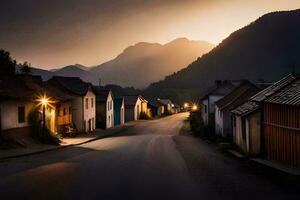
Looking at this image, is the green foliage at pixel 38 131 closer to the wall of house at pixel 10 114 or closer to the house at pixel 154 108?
the wall of house at pixel 10 114

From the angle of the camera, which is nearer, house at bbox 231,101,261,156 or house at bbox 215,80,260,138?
house at bbox 231,101,261,156

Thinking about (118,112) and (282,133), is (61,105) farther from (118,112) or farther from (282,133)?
(118,112)

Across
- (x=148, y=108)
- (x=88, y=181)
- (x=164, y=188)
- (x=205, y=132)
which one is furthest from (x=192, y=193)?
(x=148, y=108)

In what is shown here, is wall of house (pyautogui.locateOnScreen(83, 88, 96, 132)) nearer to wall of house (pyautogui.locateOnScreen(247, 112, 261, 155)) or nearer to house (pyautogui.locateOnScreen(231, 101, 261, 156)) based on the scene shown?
house (pyautogui.locateOnScreen(231, 101, 261, 156))

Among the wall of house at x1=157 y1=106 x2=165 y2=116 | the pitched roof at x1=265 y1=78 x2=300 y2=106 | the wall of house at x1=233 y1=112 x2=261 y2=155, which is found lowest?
the wall of house at x1=157 y1=106 x2=165 y2=116

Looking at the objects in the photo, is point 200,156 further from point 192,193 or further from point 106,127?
point 106,127

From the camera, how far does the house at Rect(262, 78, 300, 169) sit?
1889 cm

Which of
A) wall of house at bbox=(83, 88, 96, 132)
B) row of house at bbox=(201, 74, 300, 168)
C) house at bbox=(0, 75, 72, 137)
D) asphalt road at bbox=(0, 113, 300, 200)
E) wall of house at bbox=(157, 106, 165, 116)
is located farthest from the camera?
wall of house at bbox=(157, 106, 165, 116)

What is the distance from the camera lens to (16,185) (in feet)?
48.7

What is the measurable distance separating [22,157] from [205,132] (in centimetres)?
2804

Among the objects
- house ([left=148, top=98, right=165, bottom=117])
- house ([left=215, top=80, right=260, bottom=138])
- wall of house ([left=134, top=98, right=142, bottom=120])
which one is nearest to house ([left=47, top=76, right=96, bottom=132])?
house ([left=215, top=80, right=260, bottom=138])

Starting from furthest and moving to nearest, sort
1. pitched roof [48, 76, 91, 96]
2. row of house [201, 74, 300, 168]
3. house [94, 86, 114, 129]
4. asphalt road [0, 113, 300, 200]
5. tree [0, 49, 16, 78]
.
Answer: tree [0, 49, 16, 78], house [94, 86, 114, 129], pitched roof [48, 76, 91, 96], row of house [201, 74, 300, 168], asphalt road [0, 113, 300, 200]

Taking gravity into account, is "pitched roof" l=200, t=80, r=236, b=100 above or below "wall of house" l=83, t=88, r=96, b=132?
above

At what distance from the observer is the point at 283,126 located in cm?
2041
